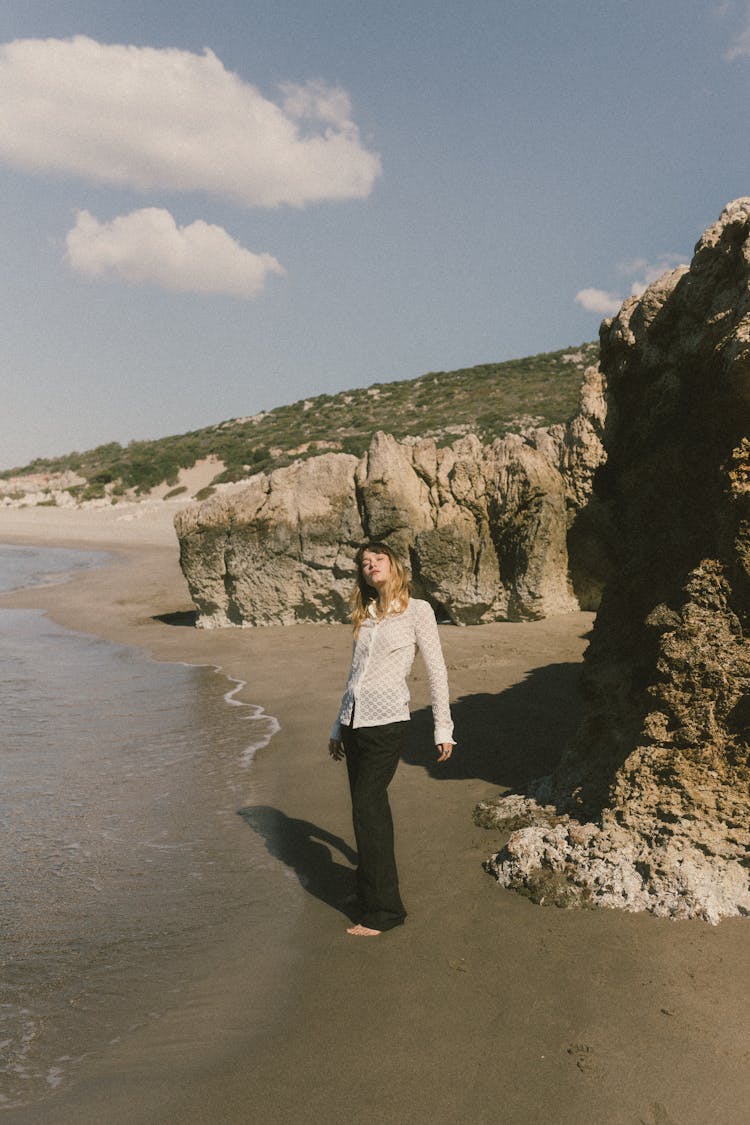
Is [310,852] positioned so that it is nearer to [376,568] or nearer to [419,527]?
[376,568]

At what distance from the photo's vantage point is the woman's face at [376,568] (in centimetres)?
407

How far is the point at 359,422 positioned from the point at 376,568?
49.9 metres

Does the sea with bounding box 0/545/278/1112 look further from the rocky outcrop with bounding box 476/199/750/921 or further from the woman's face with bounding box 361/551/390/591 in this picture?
the woman's face with bounding box 361/551/390/591

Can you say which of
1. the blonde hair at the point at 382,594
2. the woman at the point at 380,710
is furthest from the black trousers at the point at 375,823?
the blonde hair at the point at 382,594

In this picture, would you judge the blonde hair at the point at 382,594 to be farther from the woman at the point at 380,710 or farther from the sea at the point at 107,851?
the sea at the point at 107,851

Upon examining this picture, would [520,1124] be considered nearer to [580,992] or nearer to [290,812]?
[580,992]

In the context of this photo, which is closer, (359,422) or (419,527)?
(419,527)

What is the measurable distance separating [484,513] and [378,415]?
4387 cm

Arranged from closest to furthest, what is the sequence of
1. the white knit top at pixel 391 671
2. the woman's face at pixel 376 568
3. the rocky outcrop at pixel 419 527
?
1. the white knit top at pixel 391 671
2. the woman's face at pixel 376 568
3. the rocky outcrop at pixel 419 527

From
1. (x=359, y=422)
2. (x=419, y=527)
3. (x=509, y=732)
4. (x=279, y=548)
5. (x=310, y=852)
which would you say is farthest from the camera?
(x=359, y=422)

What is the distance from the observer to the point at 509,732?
6.57 meters

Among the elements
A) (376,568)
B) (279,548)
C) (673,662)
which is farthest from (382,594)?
(279,548)

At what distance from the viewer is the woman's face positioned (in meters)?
4.07

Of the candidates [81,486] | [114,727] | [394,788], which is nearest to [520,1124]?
[394,788]
